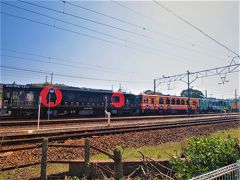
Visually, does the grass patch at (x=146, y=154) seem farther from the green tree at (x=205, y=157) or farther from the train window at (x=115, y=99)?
the train window at (x=115, y=99)

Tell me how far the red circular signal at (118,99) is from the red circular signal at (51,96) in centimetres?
809

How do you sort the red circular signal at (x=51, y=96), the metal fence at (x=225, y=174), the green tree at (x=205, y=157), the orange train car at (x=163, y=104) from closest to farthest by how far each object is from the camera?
the metal fence at (x=225, y=174)
the green tree at (x=205, y=157)
the red circular signal at (x=51, y=96)
the orange train car at (x=163, y=104)

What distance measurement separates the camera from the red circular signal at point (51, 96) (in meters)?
21.1

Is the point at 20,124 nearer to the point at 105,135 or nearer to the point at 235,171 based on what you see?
the point at 105,135

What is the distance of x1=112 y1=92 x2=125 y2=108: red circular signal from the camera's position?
2762cm

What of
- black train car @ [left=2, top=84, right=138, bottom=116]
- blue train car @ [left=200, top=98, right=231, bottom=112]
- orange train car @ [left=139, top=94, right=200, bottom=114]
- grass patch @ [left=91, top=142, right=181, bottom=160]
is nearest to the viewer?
grass patch @ [left=91, top=142, right=181, bottom=160]

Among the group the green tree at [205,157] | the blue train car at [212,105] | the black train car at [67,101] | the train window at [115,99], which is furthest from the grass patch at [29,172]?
the blue train car at [212,105]

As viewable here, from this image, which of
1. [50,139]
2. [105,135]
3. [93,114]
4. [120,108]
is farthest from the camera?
[120,108]

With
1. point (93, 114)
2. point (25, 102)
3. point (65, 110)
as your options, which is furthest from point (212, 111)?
point (25, 102)

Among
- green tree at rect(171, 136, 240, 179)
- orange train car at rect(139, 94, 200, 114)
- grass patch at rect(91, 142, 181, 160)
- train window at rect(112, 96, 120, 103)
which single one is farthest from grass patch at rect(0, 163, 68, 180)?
orange train car at rect(139, 94, 200, 114)

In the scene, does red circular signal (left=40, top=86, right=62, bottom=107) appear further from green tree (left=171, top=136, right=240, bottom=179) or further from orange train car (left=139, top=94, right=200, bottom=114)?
green tree (left=171, top=136, right=240, bottom=179)

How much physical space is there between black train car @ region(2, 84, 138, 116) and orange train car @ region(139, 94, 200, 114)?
1.59 meters

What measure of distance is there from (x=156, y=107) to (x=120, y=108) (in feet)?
24.1

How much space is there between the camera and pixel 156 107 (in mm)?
32625
